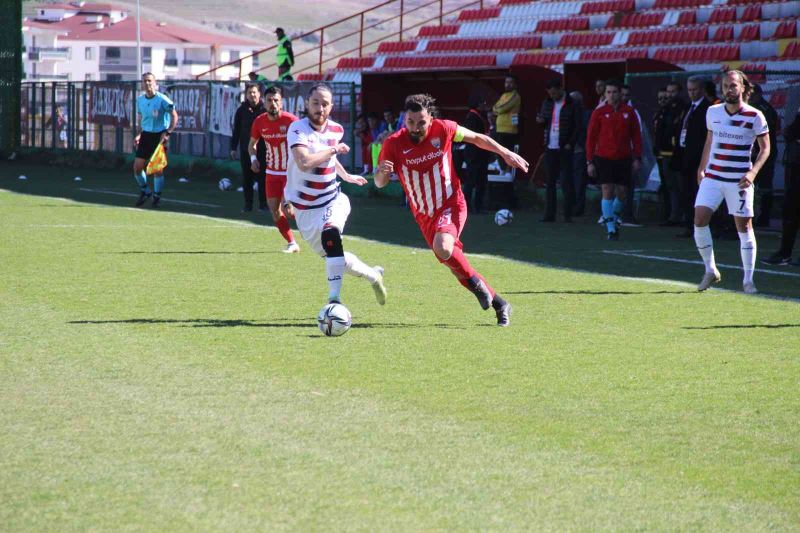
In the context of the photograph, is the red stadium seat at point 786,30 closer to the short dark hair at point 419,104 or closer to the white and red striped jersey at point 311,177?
the white and red striped jersey at point 311,177

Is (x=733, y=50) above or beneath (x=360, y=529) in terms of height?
above

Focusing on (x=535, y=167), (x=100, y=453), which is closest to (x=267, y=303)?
(x=100, y=453)

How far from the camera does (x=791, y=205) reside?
13.8 m

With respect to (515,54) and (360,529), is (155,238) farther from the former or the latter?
(515,54)

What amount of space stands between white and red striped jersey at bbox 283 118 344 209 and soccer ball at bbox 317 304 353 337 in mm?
1396

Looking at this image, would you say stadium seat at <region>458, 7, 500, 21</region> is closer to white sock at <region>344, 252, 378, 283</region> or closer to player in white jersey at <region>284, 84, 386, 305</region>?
player in white jersey at <region>284, 84, 386, 305</region>

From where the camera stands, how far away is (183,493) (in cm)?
510

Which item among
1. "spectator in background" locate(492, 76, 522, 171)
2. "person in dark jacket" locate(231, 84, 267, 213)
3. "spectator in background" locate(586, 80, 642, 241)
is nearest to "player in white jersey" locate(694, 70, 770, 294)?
"spectator in background" locate(586, 80, 642, 241)

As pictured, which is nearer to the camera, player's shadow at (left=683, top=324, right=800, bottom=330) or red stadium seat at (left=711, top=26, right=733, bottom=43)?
player's shadow at (left=683, top=324, right=800, bottom=330)

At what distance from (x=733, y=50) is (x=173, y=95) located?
13971 mm

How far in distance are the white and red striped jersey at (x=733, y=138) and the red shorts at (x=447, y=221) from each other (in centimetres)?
288

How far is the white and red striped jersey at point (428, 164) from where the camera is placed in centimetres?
943

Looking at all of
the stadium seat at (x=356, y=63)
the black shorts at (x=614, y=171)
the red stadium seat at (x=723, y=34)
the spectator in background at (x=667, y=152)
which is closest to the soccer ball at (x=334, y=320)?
the black shorts at (x=614, y=171)

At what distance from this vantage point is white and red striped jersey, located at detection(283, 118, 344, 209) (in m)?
9.87
